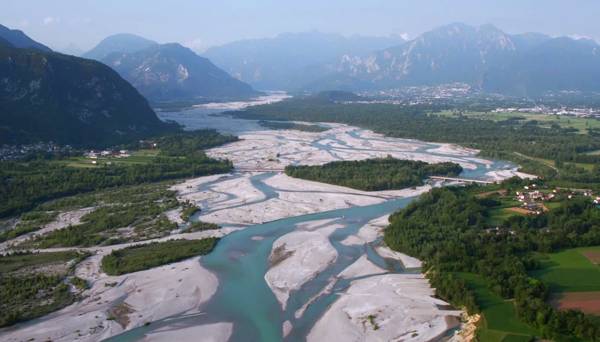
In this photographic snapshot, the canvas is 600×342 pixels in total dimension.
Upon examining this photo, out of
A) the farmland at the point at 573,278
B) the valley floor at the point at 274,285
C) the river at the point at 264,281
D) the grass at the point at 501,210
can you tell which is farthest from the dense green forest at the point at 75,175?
the farmland at the point at 573,278

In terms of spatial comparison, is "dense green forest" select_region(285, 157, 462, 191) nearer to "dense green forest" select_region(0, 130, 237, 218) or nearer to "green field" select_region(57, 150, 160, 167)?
"dense green forest" select_region(0, 130, 237, 218)

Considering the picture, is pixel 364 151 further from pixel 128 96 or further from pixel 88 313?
pixel 88 313

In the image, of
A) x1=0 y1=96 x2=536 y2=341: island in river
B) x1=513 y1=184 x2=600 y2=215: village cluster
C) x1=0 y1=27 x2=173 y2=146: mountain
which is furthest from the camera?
x1=0 y1=27 x2=173 y2=146: mountain

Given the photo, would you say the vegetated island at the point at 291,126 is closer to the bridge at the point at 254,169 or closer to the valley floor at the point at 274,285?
the bridge at the point at 254,169

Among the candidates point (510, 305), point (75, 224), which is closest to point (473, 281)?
point (510, 305)

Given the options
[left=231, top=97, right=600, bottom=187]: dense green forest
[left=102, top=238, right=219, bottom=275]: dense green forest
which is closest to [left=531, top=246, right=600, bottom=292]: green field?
[left=102, top=238, right=219, bottom=275]: dense green forest

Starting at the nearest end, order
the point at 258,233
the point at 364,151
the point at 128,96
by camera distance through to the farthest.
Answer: the point at 258,233
the point at 364,151
the point at 128,96
